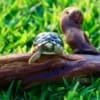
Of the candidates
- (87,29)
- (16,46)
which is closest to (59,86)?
(16,46)

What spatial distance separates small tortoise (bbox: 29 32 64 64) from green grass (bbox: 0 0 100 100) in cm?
14

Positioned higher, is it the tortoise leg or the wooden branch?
the tortoise leg

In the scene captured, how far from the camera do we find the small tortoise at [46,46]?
85.0 inches

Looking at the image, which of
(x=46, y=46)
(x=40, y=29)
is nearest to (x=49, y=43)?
(x=46, y=46)

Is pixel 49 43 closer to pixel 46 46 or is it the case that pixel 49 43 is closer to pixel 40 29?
pixel 46 46

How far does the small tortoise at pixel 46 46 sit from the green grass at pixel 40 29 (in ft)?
0.47

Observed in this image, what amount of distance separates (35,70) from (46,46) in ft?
0.39

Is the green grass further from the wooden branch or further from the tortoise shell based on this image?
the tortoise shell

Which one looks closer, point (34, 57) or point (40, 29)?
point (34, 57)

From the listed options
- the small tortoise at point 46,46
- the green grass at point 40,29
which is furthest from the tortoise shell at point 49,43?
the green grass at point 40,29

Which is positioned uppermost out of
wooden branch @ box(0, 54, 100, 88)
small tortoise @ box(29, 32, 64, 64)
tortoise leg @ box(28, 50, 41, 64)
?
small tortoise @ box(29, 32, 64, 64)

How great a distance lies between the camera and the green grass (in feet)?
7.22

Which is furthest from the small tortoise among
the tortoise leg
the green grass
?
the green grass

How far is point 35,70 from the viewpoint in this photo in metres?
2.18
